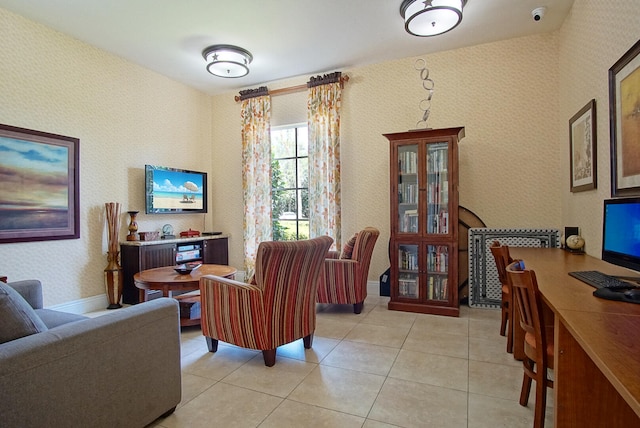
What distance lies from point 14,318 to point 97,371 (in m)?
0.40

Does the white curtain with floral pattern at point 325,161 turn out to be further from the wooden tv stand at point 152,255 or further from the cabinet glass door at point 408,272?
the wooden tv stand at point 152,255

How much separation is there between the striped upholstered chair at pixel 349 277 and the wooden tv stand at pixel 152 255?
2.14 m

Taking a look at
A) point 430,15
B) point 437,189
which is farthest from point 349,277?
point 430,15

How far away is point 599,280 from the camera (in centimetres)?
171

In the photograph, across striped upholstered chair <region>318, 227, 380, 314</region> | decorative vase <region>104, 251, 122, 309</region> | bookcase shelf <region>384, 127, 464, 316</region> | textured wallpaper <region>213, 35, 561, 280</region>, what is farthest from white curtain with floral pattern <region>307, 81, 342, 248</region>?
decorative vase <region>104, 251, 122, 309</region>

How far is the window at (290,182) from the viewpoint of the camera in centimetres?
531

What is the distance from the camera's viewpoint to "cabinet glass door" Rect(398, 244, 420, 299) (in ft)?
12.7

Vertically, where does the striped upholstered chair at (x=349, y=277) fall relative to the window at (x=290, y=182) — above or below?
below

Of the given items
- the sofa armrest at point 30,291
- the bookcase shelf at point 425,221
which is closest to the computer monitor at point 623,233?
the bookcase shelf at point 425,221

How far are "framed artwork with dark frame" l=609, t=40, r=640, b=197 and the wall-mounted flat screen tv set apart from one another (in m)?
4.90

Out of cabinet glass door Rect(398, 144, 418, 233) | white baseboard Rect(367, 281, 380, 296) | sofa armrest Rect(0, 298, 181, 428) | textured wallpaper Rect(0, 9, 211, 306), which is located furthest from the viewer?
white baseboard Rect(367, 281, 380, 296)

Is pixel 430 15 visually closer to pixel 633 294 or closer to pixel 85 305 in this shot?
pixel 633 294

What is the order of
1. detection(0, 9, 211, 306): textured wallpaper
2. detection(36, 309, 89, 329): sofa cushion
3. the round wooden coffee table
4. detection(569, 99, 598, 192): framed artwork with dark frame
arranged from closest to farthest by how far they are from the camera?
detection(36, 309, 89, 329): sofa cushion, detection(569, 99, 598, 192): framed artwork with dark frame, the round wooden coffee table, detection(0, 9, 211, 306): textured wallpaper

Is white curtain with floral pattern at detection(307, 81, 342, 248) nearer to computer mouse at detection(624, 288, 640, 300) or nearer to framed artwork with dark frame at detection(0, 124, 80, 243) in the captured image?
framed artwork with dark frame at detection(0, 124, 80, 243)
